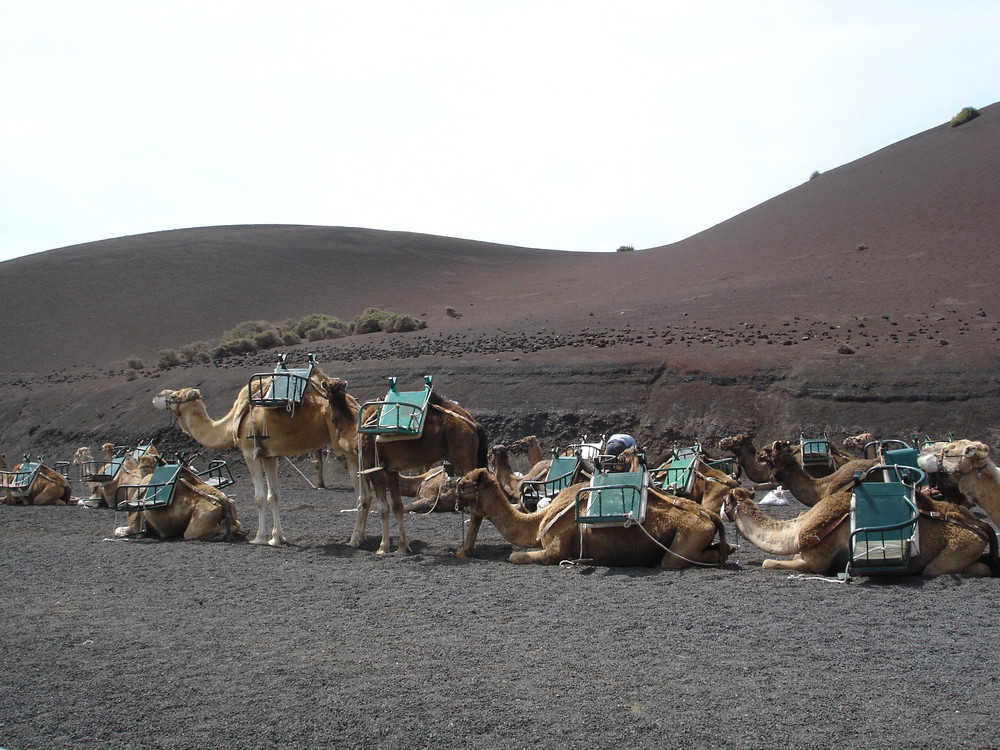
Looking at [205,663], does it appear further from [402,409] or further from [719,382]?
[719,382]

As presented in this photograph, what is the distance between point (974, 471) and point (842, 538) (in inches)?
60.5

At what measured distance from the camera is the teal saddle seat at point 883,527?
8.77 m

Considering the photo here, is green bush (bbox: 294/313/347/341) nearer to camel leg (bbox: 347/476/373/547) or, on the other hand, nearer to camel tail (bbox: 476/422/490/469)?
camel leg (bbox: 347/476/373/547)

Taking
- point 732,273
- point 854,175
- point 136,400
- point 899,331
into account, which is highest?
point 854,175

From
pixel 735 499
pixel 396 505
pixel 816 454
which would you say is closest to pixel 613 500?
pixel 735 499

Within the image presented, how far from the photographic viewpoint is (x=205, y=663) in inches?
264

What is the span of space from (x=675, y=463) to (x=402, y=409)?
14.7ft

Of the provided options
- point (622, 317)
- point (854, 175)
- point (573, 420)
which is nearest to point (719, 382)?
point (573, 420)

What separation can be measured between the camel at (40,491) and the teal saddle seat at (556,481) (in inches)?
513

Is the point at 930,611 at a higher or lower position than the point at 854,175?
lower

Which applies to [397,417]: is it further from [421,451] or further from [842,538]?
[842,538]

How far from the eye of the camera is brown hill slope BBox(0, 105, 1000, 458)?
31672 mm

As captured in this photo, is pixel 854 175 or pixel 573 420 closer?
pixel 573 420

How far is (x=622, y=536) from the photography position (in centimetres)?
1033
